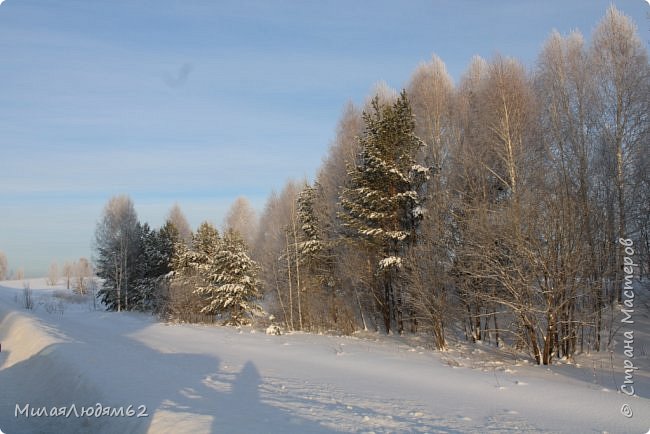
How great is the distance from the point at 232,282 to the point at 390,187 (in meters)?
12.3

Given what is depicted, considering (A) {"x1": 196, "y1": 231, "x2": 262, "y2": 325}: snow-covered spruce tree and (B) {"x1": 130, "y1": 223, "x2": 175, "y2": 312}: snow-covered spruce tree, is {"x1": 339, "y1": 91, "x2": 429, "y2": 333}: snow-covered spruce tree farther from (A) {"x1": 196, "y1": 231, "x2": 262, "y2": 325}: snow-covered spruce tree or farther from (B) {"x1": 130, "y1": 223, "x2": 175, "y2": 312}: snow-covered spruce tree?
(B) {"x1": 130, "y1": 223, "x2": 175, "y2": 312}: snow-covered spruce tree

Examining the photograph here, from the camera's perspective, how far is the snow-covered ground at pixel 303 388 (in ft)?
21.9

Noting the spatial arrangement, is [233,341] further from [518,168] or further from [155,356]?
[518,168]

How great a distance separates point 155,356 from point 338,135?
20.1 m

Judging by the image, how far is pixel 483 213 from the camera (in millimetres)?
14148

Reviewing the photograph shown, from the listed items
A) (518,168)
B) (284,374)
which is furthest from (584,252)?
(284,374)

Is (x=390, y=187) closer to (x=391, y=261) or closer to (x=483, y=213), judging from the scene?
(x=391, y=261)

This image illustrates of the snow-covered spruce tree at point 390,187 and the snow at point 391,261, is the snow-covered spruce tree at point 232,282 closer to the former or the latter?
the snow-covered spruce tree at point 390,187

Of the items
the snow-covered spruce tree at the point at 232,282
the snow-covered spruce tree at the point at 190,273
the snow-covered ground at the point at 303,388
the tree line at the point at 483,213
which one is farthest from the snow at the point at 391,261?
the snow-covered spruce tree at the point at 190,273

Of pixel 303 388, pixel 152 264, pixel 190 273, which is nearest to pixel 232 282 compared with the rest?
pixel 190 273

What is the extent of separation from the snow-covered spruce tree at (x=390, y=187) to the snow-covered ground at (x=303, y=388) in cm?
559

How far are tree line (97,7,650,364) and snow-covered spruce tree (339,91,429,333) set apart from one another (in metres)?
0.07

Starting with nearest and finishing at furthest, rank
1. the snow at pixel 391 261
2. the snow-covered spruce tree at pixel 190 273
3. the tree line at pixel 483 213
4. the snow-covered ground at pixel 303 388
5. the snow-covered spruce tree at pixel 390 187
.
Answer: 1. the snow-covered ground at pixel 303 388
2. the tree line at pixel 483 213
3. the snow at pixel 391 261
4. the snow-covered spruce tree at pixel 390 187
5. the snow-covered spruce tree at pixel 190 273

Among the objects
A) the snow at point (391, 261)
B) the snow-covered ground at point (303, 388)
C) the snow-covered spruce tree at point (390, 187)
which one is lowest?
the snow-covered ground at point (303, 388)
